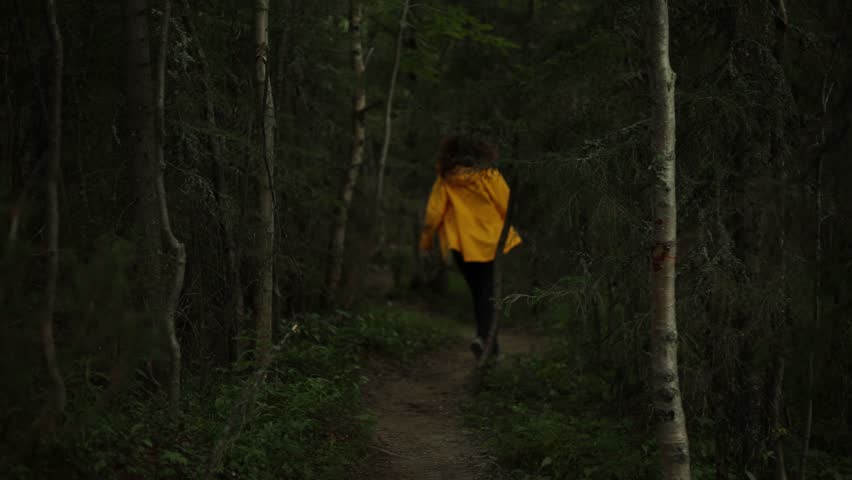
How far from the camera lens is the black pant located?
368 inches

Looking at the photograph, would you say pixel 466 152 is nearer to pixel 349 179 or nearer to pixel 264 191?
pixel 349 179

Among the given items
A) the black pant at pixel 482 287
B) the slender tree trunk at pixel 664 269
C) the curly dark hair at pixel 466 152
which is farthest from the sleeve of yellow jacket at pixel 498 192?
the slender tree trunk at pixel 664 269

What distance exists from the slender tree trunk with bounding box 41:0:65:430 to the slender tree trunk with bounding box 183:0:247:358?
1.97 meters

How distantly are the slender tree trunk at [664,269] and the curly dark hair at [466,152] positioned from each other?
10.6 feet

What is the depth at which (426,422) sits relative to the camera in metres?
7.69

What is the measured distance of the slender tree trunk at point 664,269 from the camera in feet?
16.2

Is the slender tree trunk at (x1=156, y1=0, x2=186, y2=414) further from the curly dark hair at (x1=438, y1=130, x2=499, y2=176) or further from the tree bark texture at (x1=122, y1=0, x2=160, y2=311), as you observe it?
the curly dark hair at (x1=438, y1=130, x2=499, y2=176)

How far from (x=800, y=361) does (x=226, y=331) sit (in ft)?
16.0

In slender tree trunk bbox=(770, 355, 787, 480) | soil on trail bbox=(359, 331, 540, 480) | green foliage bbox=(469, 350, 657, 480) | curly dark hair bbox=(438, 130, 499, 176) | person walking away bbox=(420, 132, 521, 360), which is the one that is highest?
curly dark hair bbox=(438, 130, 499, 176)

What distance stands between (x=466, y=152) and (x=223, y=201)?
3.43 m

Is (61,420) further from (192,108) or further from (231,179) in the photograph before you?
(231,179)

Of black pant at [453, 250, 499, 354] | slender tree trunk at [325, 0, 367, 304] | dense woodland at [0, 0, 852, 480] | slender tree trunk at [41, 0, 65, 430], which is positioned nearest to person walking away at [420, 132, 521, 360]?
black pant at [453, 250, 499, 354]

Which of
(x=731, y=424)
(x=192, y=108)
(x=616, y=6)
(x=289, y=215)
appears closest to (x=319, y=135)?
(x=289, y=215)

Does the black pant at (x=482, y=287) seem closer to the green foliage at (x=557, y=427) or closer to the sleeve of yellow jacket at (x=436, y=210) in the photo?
the sleeve of yellow jacket at (x=436, y=210)
